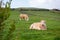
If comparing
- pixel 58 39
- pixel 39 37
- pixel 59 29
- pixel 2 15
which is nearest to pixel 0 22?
pixel 2 15

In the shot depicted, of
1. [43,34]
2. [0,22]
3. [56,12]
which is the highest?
[0,22]

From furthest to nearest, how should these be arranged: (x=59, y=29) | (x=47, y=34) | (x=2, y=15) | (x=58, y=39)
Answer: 1. (x=59, y=29)
2. (x=47, y=34)
3. (x=58, y=39)
4. (x=2, y=15)

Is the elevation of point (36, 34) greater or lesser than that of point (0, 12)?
lesser

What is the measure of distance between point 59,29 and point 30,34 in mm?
2884

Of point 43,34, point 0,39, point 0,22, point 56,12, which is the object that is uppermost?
point 0,22

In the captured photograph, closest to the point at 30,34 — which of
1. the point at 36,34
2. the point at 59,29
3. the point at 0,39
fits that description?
the point at 36,34

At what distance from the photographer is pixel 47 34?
A: 41.9 ft

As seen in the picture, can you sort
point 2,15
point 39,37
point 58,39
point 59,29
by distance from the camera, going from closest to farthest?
1. point 2,15
2. point 58,39
3. point 39,37
4. point 59,29

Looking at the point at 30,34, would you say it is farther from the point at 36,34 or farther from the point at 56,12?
the point at 56,12

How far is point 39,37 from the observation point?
11977mm

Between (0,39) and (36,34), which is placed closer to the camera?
(0,39)

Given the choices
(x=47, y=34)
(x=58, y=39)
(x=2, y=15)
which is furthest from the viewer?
(x=47, y=34)

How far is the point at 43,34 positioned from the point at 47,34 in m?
0.22

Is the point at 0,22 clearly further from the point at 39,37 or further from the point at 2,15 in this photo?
the point at 39,37
